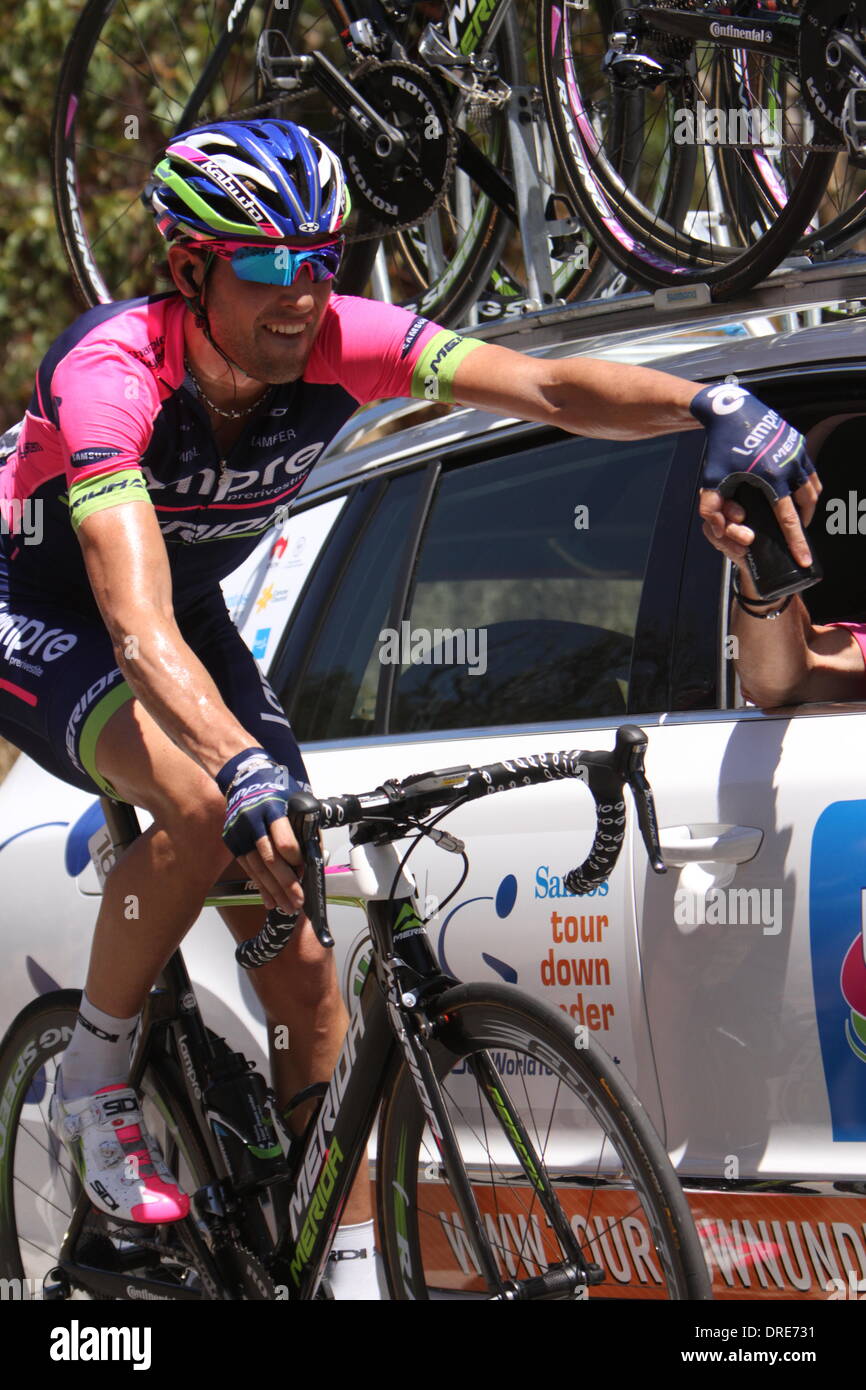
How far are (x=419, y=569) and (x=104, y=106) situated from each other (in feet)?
19.4

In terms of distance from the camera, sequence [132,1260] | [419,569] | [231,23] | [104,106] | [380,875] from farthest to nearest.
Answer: [104,106] → [231,23] → [419,569] → [132,1260] → [380,875]

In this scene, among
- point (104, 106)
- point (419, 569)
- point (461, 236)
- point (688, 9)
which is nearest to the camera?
point (419, 569)

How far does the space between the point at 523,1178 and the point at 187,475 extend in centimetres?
131

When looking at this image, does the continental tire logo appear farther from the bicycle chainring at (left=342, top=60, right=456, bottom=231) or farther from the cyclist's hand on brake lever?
the cyclist's hand on brake lever

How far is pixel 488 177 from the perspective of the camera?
4.77 metres

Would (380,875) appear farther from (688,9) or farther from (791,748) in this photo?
(688,9)

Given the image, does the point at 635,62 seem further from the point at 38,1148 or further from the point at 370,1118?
the point at 38,1148

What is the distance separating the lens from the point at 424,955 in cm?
275

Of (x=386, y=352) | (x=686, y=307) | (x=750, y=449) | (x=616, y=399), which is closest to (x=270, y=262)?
(x=386, y=352)

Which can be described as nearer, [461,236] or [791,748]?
[791,748]

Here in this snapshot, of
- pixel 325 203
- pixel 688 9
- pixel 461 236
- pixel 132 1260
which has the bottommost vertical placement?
pixel 132 1260
